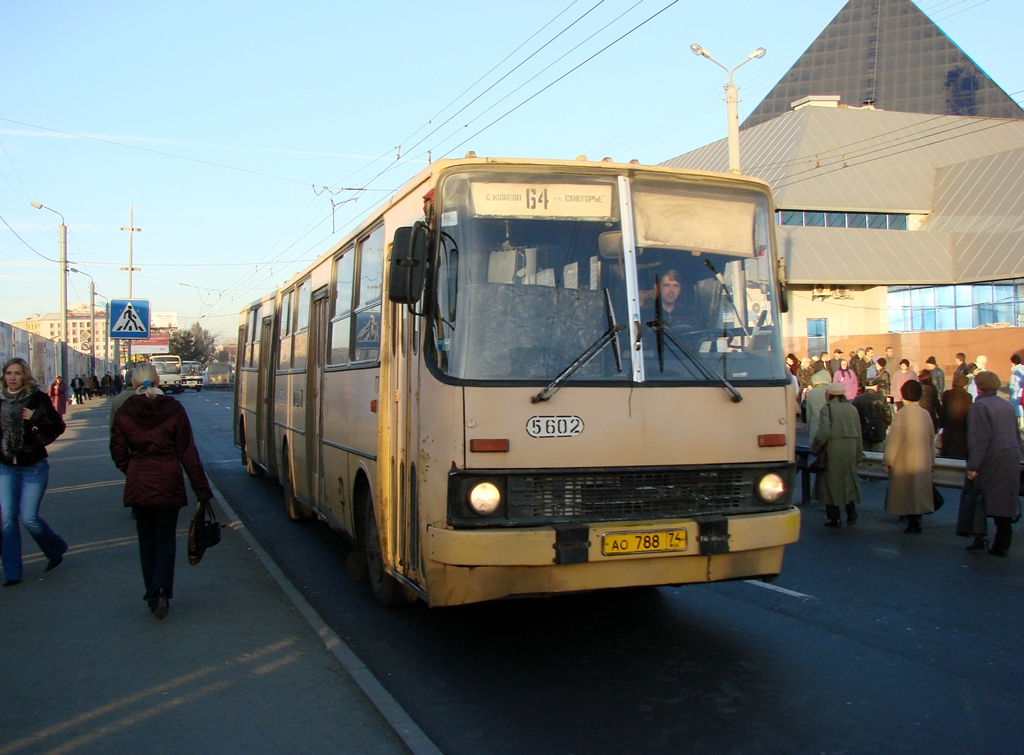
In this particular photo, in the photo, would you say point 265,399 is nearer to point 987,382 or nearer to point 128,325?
point 987,382

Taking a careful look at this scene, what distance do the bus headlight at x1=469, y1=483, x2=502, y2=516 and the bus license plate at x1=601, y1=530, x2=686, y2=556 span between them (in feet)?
2.12

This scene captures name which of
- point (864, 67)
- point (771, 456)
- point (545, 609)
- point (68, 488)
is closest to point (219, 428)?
point (68, 488)

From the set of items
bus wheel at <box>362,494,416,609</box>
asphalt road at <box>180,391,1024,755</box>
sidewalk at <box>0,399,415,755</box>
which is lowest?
asphalt road at <box>180,391,1024,755</box>

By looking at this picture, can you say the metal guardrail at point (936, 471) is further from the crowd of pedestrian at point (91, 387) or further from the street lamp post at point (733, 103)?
the crowd of pedestrian at point (91, 387)

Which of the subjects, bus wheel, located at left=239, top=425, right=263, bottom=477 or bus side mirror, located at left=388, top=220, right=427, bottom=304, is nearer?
bus side mirror, located at left=388, top=220, right=427, bottom=304

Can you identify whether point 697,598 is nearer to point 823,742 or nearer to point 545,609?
point 545,609

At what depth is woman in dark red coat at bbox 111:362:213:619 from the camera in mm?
6723

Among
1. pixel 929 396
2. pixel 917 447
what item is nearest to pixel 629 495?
pixel 917 447

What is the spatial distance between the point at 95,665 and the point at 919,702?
188 inches

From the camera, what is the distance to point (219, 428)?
31.1 m

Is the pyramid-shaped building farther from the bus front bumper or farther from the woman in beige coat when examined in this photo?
the bus front bumper

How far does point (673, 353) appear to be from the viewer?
5.81m

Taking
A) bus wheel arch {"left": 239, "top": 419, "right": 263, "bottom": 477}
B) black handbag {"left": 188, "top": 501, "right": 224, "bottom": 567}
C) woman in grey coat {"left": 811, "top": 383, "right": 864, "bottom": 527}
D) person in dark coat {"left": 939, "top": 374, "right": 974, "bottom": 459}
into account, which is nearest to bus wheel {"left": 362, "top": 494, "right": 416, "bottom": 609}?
black handbag {"left": 188, "top": 501, "right": 224, "bottom": 567}

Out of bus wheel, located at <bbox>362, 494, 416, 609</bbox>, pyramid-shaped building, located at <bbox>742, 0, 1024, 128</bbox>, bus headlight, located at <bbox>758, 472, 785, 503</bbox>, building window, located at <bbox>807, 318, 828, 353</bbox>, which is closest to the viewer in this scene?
bus headlight, located at <bbox>758, 472, 785, 503</bbox>
